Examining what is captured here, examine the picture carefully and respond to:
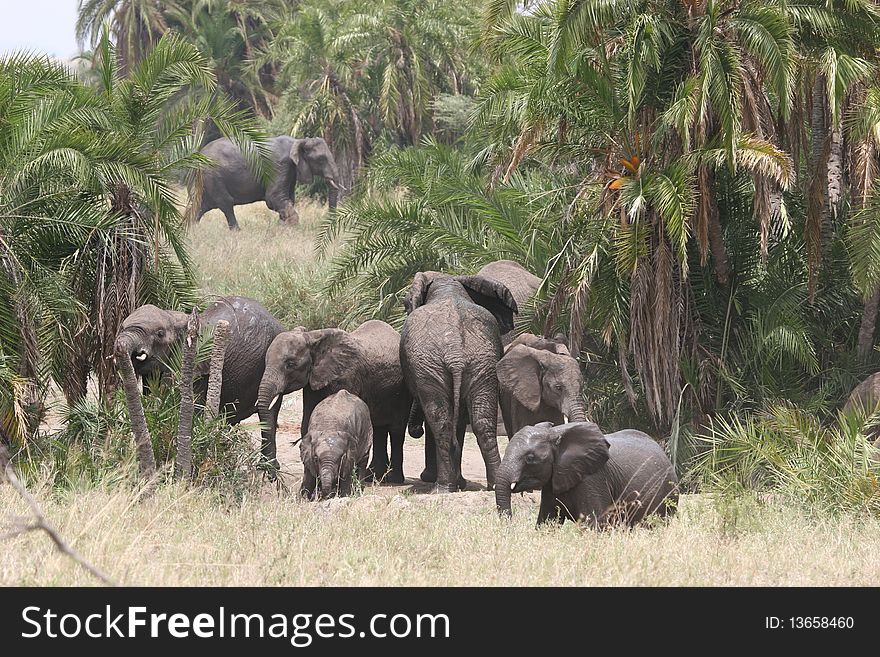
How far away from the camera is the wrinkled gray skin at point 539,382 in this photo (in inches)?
420

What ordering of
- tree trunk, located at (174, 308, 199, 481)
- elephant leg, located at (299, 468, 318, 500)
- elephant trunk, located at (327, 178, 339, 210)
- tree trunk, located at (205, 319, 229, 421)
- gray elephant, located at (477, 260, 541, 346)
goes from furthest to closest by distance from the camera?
elephant trunk, located at (327, 178, 339, 210) < gray elephant, located at (477, 260, 541, 346) < elephant leg, located at (299, 468, 318, 500) < tree trunk, located at (205, 319, 229, 421) < tree trunk, located at (174, 308, 199, 481)

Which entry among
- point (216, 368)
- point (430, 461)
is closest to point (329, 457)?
point (216, 368)

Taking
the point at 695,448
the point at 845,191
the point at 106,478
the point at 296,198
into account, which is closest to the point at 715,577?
the point at 106,478

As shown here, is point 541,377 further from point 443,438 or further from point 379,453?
point 379,453

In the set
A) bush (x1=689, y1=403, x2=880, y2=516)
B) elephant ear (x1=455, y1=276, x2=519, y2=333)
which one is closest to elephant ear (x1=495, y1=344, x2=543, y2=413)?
bush (x1=689, y1=403, x2=880, y2=516)

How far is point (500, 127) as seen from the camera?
52.2 feet

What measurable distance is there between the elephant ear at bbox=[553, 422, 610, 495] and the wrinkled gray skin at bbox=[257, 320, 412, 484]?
3267mm

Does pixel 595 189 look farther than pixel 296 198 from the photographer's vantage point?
No

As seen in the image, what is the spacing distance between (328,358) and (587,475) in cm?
348

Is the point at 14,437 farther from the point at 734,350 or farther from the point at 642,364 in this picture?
the point at 734,350

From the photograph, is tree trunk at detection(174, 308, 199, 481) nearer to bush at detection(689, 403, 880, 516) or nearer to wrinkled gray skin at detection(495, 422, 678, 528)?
wrinkled gray skin at detection(495, 422, 678, 528)

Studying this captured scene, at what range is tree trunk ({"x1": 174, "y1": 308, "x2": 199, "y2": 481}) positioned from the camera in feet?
32.6

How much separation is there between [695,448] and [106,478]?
18.6 feet

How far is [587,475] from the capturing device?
8961mm
